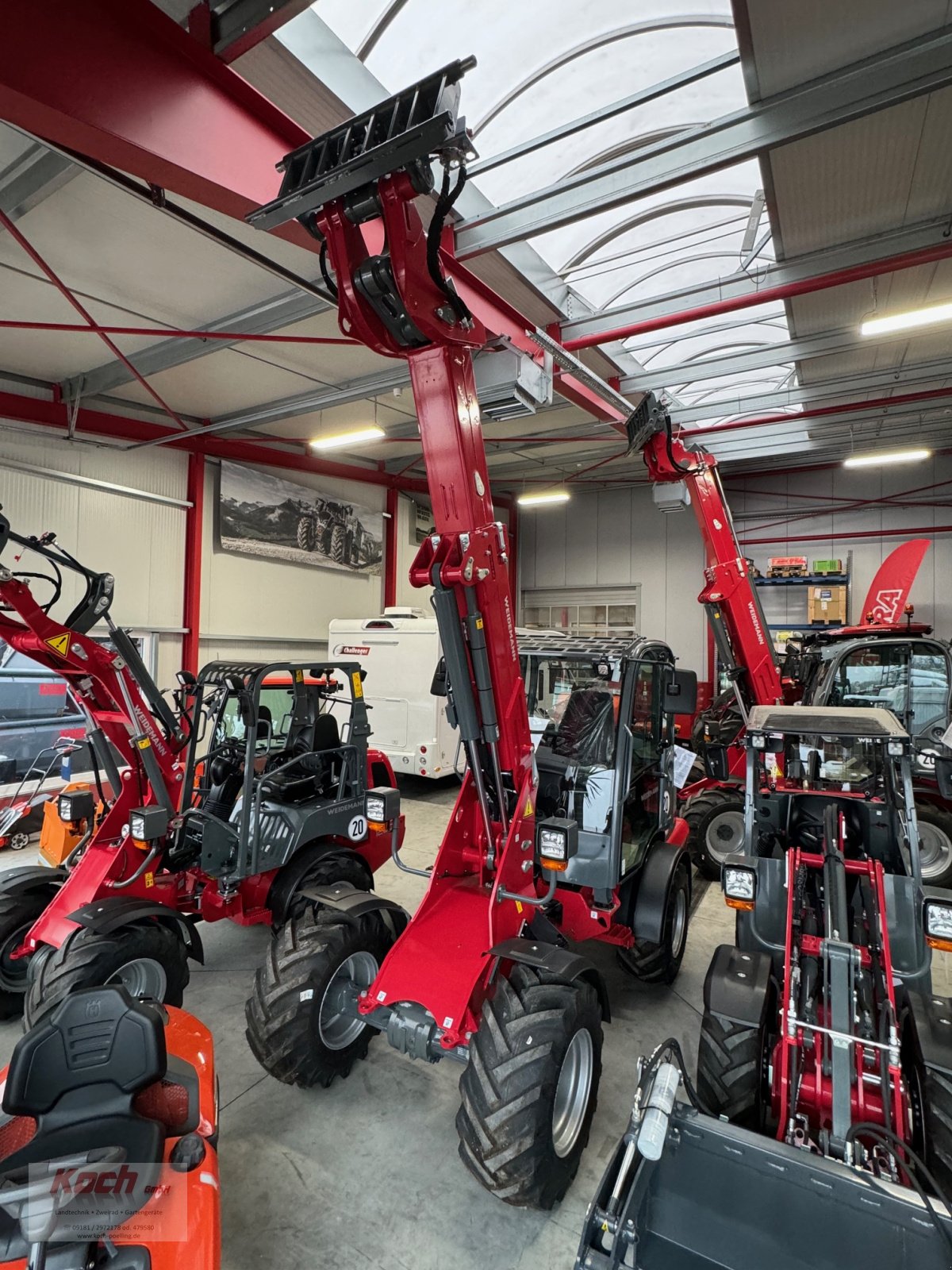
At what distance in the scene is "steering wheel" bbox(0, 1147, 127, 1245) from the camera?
1.41 meters

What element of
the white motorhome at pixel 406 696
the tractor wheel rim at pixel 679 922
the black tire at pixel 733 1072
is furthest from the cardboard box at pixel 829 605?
the black tire at pixel 733 1072

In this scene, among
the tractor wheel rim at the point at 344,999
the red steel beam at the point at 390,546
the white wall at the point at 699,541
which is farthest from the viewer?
the red steel beam at the point at 390,546

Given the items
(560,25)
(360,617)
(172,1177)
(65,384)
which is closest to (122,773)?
(172,1177)

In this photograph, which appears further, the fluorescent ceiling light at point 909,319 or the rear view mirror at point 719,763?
the fluorescent ceiling light at point 909,319

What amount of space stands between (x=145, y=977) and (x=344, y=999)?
47.9 inches

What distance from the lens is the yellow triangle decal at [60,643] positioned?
3.78 meters

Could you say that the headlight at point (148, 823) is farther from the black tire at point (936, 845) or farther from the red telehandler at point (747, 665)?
the black tire at point (936, 845)

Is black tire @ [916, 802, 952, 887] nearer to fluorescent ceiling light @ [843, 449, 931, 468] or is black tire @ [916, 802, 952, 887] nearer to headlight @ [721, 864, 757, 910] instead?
headlight @ [721, 864, 757, 910]

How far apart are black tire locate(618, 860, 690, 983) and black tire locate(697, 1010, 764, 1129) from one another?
124 centimetres

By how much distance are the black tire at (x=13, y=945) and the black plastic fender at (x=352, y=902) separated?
1.84 meters

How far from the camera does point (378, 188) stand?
223 cm

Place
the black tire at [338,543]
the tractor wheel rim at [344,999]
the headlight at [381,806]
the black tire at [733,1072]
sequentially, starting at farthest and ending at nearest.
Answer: the black tire at [338,543] < the headlight at [381,806] < the tractor wheel rim at [344,999] < the black tire at [733,1072]

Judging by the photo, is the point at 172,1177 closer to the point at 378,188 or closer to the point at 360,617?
the point at 378,188

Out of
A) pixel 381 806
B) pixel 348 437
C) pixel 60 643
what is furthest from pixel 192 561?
pixel 381 806
